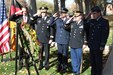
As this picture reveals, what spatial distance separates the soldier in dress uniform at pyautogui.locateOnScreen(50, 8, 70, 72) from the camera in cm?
1159

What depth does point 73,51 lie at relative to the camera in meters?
11.2

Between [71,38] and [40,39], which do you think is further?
[40,39]

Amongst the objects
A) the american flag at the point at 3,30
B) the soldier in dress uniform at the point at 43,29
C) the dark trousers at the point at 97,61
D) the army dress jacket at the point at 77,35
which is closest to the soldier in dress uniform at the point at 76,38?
the army dress jacket at the point at 77,35

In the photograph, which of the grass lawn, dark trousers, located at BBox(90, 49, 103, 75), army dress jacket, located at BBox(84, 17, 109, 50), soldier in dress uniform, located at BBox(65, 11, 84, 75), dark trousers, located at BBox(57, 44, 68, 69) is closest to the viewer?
army dress jacket, located at BBox(84, 17, 109, 50)

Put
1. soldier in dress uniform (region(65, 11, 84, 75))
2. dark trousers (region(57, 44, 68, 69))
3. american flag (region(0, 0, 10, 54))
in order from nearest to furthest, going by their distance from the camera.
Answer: soldier in dress uniform (region(65, 11, 84, 75)), dark trousers (region(57, 44, 68, 69)), american flag (region(0, 0, 10, 54))

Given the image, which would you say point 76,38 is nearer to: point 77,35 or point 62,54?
point 77,35

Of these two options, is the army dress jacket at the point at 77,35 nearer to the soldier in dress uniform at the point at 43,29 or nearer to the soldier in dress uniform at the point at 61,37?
the soldier in dress uniform at the point at 61,37

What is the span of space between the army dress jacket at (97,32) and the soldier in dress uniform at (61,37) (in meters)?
1.06

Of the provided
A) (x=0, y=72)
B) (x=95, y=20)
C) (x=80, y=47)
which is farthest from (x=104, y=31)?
(x=0, y=72)

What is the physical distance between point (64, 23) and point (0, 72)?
2.68 m

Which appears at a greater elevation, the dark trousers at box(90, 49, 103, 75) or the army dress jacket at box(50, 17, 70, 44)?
the army dress jacket at box(50, 17, 70, 44)

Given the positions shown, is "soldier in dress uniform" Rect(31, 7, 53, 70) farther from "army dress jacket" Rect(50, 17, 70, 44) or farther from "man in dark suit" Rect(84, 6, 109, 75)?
"man in dark suit" Rect(84, 6, 109, 75)

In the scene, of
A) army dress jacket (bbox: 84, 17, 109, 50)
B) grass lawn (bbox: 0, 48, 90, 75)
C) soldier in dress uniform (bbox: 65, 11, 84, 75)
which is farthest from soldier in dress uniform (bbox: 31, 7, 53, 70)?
army dress jacket (bbox: 84, 17, 109, 50)

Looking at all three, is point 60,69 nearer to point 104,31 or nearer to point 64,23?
point 64,23
